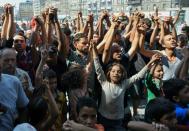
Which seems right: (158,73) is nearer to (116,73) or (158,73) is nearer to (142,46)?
(116,73)

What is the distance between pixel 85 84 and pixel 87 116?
129 centimetres

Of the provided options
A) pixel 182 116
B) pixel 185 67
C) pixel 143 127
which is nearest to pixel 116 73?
pixel 185 67

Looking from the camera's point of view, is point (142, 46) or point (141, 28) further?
point (142, 46)

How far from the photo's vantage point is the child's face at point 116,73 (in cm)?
476

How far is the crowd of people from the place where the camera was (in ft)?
11.1

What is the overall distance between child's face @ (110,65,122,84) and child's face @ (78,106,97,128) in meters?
1.41

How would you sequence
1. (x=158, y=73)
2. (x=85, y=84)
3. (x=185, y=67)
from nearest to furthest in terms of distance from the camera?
(x=85, y=84) < (x=185, y=67) < (x=158, y=73)

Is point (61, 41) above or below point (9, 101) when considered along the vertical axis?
above

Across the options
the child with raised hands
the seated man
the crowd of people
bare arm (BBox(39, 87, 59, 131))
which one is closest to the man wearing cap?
the crowd of people

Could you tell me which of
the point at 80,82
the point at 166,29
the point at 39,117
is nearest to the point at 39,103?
the point at 39,117

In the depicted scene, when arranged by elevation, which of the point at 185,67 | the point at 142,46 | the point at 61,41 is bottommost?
the point at 185,67

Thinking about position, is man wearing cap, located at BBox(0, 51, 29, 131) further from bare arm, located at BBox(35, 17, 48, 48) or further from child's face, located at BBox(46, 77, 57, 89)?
bare arm, located at BBox(35, 17, 48, 48)

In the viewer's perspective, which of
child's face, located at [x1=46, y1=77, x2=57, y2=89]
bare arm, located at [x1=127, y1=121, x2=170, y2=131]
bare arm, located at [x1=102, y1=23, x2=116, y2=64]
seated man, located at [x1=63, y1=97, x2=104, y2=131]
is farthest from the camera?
bare arm, located at [x1=102, y1=23, x2=116, y2=64]

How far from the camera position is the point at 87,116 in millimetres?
3355
